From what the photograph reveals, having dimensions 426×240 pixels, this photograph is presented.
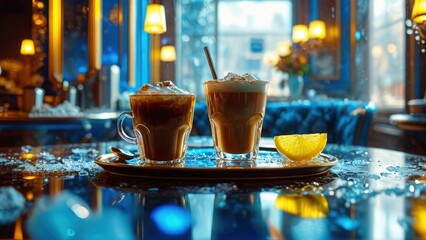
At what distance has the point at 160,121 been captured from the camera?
72cm

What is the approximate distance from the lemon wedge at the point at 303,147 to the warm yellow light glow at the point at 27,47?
9.51 ft

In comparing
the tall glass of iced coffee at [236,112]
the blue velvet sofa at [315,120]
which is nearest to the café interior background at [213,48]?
the blue velvet sofa at [315,120]

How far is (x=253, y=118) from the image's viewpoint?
0.79 m

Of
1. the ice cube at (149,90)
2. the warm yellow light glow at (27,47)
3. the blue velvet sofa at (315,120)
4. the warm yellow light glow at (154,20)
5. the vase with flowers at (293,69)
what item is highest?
the warm yellow light glow at (154,20)

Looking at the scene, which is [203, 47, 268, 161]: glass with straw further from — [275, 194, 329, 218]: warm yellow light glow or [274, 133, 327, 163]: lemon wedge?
[275, 194, 329, 218]: warm yellow light glow

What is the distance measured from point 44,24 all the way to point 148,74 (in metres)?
1.64

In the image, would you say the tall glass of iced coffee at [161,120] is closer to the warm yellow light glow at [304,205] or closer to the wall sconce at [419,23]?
the warm yellow light glow at [304,205]

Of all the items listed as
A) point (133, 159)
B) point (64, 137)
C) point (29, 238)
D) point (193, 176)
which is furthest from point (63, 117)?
point (29, 238)

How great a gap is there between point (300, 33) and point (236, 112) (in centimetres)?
451

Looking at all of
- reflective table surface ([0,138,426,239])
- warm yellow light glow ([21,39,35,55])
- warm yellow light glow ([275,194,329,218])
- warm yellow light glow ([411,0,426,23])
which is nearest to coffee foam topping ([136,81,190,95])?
reflective table surface ([0,138,426,239])

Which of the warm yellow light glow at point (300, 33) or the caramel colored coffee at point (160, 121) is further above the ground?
the warm yellow light glow at point (300, 33)

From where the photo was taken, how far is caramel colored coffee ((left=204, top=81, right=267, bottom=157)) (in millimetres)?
756

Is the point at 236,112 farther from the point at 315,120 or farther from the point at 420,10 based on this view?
the point at 420,10

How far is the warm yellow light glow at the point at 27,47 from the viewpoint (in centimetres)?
312
